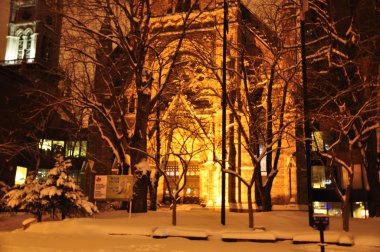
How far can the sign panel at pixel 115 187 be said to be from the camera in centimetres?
1908

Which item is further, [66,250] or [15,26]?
[15,26]

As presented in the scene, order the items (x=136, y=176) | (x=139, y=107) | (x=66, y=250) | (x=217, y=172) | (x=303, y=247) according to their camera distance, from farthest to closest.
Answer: (x=217, y=172), (x=139, y=107), (x=136, y=176), (x=303, y=247), (x=66, y=250)

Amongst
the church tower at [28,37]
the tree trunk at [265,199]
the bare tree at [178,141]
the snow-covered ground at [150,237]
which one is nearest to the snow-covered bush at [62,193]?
the snow-covered ground at [150,237]

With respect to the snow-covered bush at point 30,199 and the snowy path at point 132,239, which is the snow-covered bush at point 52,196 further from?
the snowy path at point 132,239

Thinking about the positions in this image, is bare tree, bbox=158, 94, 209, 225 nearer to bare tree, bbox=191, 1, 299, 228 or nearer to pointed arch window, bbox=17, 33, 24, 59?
bare tree, bbox=191, 1, 299, 228

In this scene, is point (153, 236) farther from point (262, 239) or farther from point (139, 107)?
point (139, 107)

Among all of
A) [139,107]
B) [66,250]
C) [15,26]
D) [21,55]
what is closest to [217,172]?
[139,107]

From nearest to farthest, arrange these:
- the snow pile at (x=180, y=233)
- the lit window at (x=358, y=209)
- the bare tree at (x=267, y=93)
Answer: the snow pile at (x=180, y=233) < the bare tree at (x=267, y=93) < the lit window at (x=358, y=209)

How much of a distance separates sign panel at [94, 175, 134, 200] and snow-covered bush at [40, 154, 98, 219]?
82 cm

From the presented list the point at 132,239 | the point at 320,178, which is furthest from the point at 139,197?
the point at 320,178

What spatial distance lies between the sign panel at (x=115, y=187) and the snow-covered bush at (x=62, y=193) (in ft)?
2.70

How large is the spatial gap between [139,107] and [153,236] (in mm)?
9593

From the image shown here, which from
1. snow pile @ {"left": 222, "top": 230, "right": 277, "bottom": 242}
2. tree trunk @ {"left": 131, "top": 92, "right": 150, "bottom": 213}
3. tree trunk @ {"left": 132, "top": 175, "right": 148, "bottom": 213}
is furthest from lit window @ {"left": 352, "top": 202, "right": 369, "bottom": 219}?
snow pile @ {"left": 222, "top": 230, "right": 277, "bottom": 242}

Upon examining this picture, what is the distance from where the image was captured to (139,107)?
75.6 feet
